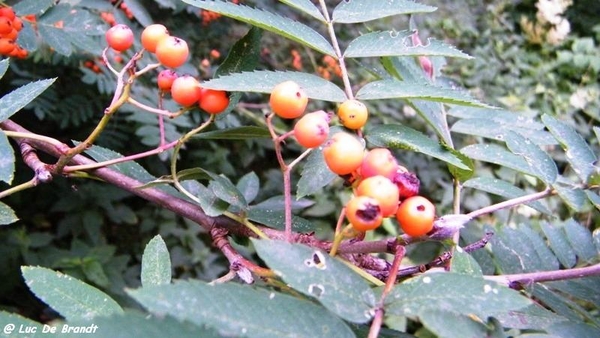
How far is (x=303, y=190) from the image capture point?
0.66 metres

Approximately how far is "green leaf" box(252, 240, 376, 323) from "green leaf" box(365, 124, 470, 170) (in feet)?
0.72

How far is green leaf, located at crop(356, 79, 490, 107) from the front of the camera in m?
0.63

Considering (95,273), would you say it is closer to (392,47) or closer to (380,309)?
(392,47)

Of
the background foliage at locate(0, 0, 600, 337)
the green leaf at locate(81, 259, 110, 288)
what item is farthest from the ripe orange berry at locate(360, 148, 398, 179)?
the green leaf at locate(81, 259, 110, 288)

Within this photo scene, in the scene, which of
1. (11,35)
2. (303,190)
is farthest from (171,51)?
(11,35)

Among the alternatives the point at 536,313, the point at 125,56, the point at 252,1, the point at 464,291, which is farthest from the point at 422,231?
the point at 252,1

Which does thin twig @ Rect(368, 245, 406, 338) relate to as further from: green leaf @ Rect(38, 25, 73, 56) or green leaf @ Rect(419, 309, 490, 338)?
green leaf @ Rect(38, 25, 73, 56)

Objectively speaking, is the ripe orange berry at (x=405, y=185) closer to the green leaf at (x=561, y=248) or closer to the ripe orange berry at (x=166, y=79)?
the ripe orange berry at (x=166, y=79)

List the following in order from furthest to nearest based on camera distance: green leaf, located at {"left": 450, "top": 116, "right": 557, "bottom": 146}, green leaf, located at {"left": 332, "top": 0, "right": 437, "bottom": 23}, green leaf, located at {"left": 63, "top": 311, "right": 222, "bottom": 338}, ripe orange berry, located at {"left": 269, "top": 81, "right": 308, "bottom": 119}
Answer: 1. green leaf, located at {"left": 450, "top": 116, "right": 557, "bottom": 146}
2. green leaf, located at {"left": 332, "top": 0, "right": 437, "bottom": 23}
3. ripe orange berry, located at {"left": 269, "top": 81, "right": 308, "bottom": 119}
4. green leaf, located at {"left": 63, "top": 311, "right": 222, "bottom": 338}

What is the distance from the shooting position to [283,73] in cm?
67

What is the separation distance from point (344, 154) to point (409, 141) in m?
0.17

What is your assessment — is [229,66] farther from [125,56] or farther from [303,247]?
[125,56]

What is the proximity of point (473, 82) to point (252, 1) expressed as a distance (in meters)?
1.98

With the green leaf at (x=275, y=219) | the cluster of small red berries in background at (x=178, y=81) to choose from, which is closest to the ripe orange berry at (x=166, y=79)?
the cluster of small red berries in background at (x=178, y=81)
